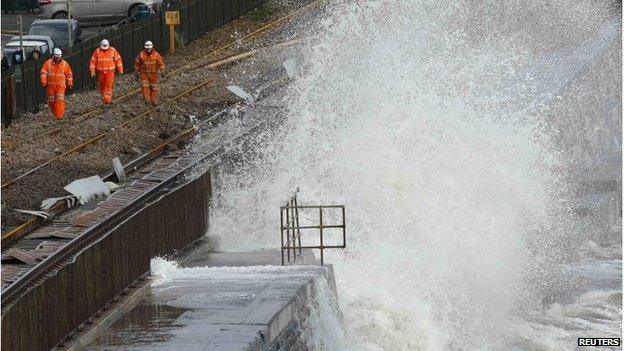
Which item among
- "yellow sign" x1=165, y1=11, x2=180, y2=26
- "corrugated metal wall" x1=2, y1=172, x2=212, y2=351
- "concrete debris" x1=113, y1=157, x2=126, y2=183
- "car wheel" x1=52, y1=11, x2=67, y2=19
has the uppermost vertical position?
"car wheel" x1=52, y1=11, x2=67, y2=19

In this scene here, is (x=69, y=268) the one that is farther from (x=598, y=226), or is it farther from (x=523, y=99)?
(x=523, y=99)

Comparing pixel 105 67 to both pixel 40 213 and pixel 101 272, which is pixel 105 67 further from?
pixel 101 272

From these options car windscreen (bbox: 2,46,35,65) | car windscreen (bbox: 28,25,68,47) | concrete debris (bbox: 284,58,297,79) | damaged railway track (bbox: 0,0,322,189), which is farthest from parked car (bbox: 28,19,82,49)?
concrete debris (bbox: 284,58,297,79)

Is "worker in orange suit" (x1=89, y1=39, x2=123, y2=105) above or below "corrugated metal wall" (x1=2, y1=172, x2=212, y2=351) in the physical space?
above

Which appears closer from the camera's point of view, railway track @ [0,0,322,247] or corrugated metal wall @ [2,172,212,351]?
corrugated metal wall @ [2,172,212,351]

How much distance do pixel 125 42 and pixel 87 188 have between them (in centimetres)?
1427

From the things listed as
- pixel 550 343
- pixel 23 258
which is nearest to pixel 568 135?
pixel 550 343

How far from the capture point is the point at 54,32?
4003 cm

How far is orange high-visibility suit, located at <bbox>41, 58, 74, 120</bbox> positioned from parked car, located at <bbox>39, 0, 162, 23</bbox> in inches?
617

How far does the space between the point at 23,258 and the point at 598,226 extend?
1994 centimetres

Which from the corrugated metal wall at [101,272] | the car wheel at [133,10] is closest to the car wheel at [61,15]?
the car wheel at [133,10]

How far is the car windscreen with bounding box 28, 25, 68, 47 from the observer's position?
39.7 metres

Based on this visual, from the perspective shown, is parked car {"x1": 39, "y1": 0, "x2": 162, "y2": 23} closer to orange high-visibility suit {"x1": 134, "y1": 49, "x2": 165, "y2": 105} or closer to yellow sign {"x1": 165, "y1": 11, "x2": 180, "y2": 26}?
yellow sign {"x1": 165, "y1": 11, "x2": 180, "y2": 26}

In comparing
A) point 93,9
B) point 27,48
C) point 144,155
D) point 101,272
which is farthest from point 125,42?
point 101,272
